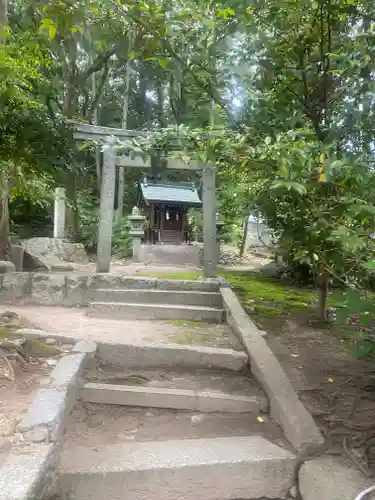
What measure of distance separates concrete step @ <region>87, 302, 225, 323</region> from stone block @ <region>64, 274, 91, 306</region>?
458 mm

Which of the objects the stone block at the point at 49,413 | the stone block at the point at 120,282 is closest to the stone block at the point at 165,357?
the stone block at the point at 49,413

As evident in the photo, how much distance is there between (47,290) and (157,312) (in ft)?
5.50

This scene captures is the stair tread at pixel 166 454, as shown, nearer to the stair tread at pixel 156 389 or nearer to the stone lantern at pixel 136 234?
the stair tread at pixel 156 389

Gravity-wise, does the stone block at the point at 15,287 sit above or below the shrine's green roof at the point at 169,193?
below

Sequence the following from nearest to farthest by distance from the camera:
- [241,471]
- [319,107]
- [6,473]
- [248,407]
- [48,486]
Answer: [6,473] < [48,486] < [241,471] < [248,407] < [319,107]

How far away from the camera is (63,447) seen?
2248 mm

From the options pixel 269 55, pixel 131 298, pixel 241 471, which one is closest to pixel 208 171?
pixel 131 298

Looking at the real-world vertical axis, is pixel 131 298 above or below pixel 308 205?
below

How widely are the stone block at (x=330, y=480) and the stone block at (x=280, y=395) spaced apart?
0.13m

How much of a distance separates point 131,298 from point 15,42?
3.97 meters

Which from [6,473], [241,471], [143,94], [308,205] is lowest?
[241,471]

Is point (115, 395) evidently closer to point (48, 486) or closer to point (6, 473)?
point (48, 486)

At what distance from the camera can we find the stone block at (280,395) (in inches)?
91.4

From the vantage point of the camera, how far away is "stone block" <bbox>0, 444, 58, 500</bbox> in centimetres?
156
